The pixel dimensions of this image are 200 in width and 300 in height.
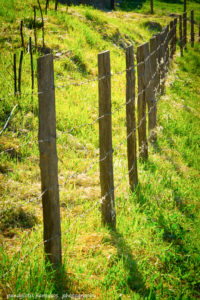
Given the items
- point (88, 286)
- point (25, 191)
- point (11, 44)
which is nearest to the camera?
point (88, 286)

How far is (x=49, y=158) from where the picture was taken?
247cm

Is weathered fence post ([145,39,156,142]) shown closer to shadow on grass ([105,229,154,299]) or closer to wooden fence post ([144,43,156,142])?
wooden fence post ([144,43,156,142])

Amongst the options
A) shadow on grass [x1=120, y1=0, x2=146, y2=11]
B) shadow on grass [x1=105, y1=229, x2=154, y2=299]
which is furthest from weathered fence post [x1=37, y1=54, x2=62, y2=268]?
shadow on grass [x1=120, y1=0, x2=146, y2=11]

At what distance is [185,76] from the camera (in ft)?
36.5

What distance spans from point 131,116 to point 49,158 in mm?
1864

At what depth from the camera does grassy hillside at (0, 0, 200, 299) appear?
8.86 ft

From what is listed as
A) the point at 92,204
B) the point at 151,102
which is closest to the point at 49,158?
the point at 92,204

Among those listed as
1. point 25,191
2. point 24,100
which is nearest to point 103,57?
point 25,191

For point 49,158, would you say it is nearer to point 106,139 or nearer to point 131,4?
point 106,139

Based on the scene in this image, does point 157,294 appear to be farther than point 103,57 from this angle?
No

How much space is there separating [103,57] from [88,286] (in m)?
2.11

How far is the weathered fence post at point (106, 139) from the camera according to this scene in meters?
3.14

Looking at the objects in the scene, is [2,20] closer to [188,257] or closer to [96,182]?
[96,182]

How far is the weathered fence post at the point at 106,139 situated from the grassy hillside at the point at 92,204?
181 mm
